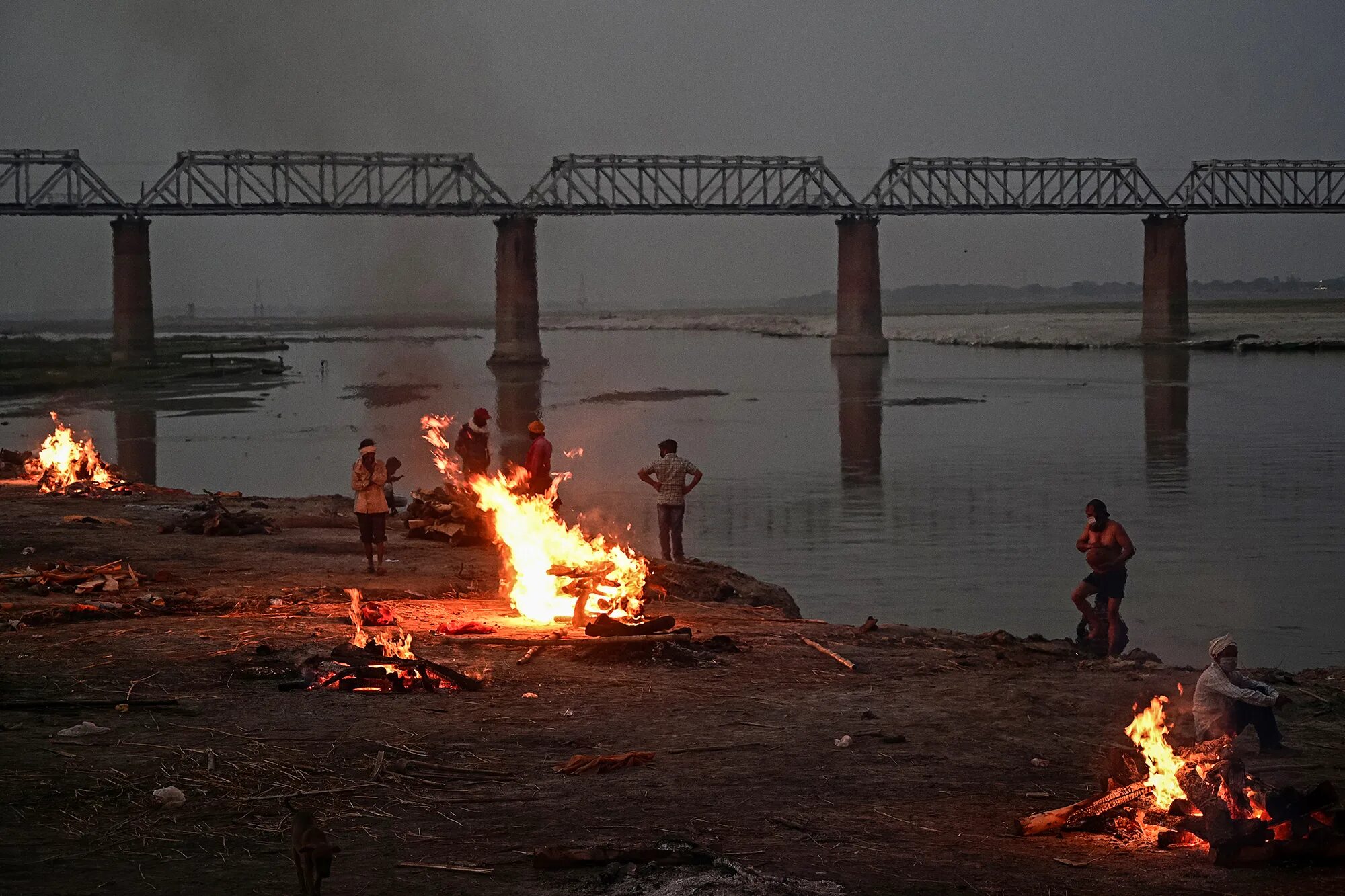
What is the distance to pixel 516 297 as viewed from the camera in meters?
91.8

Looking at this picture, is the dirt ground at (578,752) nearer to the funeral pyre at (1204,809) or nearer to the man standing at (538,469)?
the funeral pyre at (1204,809)

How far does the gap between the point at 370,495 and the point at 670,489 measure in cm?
389

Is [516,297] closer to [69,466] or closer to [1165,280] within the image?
[1165,280]

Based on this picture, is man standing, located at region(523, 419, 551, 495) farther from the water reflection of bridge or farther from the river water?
the water reflection of bridge

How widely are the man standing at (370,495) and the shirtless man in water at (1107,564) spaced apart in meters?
8.01

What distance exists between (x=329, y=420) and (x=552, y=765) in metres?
45.1

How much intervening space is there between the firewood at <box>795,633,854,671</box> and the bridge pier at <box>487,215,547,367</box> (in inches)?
3024

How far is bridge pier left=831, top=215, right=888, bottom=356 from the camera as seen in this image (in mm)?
97188

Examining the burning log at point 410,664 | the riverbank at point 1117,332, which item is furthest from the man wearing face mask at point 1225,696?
the riverbank at point 1117,332

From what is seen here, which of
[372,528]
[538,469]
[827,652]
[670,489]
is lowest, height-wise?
[827,652]

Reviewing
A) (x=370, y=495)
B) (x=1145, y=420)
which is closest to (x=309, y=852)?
(x=370, y=495)

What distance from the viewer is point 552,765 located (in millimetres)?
10484

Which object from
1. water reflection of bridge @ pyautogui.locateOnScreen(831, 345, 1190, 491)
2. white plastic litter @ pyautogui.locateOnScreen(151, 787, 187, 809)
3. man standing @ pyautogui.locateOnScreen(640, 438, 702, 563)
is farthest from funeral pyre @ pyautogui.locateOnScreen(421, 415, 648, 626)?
water reflection of bridge @ pyautogui.locateOnScreen(831, 345, 1190, 491)

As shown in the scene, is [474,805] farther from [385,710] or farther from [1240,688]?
[1240,688]
